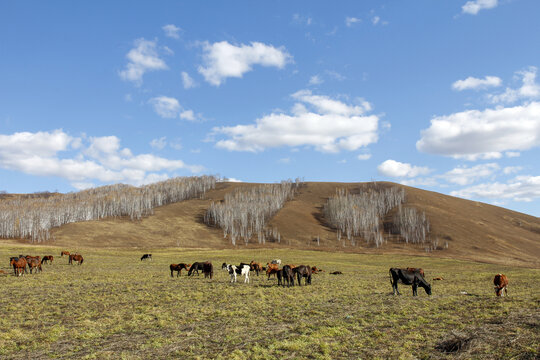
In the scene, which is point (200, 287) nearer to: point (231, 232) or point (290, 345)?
point (290, 345)

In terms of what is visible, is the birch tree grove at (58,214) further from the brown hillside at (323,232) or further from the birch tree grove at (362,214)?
the birch tree grove at (362,214)

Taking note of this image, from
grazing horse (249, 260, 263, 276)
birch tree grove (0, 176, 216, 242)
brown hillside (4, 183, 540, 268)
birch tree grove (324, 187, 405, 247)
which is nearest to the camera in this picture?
grazing horse (249, 260, 263, 276)

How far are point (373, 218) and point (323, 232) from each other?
30132mm

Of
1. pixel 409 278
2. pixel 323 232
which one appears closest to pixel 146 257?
pixel 409 278

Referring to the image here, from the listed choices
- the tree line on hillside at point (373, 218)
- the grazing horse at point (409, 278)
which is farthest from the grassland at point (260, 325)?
the tree line on hillside at point (373, 218)

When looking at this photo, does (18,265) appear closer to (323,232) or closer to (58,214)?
(323,232)

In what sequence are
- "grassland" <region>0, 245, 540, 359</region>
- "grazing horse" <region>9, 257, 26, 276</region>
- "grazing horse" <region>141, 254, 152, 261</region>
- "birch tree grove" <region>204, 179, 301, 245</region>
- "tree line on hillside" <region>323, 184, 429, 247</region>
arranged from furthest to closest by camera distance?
"birch tree grove" <region>204, 179, 301, 245</region> < "tree line on hillside" <region>323, 184, 429, 247</region> < "grazing horse" <region>141, 254, 152, 261</region> < "grazing horse" <region>9, 257, 26, 276</region> < "grassland" <region>0, 245, 540, 359</region>

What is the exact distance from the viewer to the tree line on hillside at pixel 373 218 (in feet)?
474

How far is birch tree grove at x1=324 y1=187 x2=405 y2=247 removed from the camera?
15325 cm

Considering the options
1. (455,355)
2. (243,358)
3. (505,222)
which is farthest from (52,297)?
(505,222)

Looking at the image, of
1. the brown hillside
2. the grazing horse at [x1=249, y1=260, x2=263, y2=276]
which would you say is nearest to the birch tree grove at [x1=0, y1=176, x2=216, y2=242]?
the brown hillside

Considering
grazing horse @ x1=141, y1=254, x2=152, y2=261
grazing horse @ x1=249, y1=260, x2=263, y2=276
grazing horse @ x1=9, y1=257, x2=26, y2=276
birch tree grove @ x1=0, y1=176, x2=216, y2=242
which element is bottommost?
grazing horse @ x1=141, y1=254, x2=152, y2=261

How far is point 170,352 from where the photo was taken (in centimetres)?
1101

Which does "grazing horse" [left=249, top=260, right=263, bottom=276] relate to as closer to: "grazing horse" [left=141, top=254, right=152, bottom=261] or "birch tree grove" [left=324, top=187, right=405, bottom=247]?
"grazing horse" [left=141, top=254, right=152, bottom=261]
